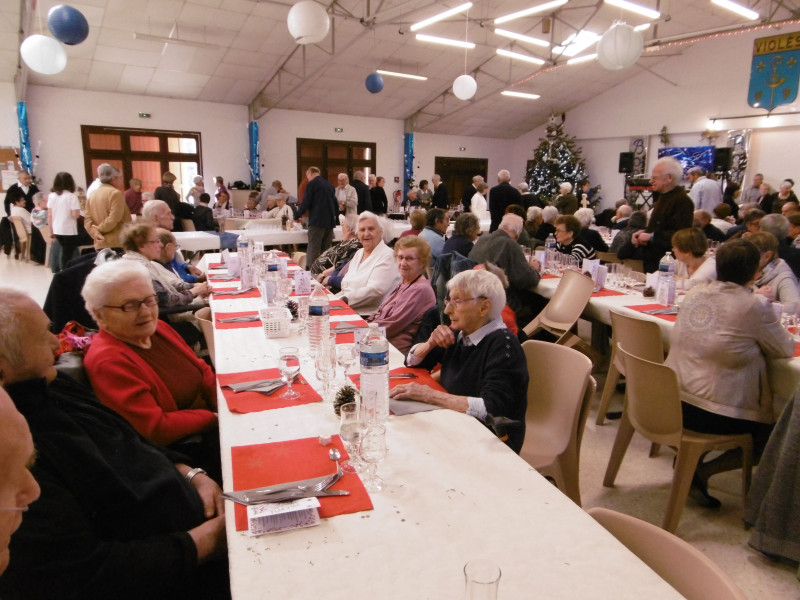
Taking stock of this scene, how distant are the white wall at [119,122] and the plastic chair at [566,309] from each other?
35.8ft

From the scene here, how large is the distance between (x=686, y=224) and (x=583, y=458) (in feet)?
9.13

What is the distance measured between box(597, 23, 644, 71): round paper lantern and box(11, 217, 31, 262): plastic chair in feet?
31.9

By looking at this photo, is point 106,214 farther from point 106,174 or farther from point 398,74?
point 398,74

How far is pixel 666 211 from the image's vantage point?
4941 mm

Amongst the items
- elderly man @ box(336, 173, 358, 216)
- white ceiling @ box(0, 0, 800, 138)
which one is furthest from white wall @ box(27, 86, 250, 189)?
elderly man @ box(336, 173, 358, 216)

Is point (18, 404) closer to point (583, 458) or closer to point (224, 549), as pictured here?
point (224, 549)

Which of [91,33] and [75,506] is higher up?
[91,33]

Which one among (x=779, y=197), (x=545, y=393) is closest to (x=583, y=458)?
(x=545, y=393)

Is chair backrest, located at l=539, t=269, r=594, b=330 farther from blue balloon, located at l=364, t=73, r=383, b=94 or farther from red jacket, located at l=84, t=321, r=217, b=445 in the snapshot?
blue balloon, located at l=364, t=73, r=383, b=94

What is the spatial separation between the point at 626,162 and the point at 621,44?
888cm

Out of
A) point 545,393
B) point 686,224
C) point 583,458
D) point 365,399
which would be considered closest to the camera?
point 365,399

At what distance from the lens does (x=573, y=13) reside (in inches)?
405

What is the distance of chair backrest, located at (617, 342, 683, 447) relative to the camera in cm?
241

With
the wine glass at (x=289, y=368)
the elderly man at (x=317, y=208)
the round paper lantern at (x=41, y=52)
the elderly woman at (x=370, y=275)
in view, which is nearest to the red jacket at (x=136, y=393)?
the wine glass at (x=289, y=368)
